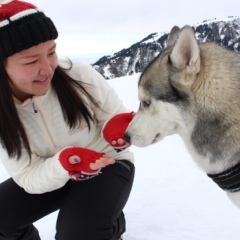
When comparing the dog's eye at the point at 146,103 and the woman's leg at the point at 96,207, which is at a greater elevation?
the dog's eye at the point at 146,103

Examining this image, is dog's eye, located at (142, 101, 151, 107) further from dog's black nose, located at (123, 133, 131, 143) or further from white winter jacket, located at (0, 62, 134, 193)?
white winter jacket, located at (0, 62, 134, 193)

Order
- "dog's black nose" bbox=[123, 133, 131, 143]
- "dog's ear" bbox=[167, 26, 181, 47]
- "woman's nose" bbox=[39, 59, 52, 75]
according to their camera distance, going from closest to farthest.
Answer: "woman's nose" bbox=[39, 59, 52, 75], "dog's black nose" bbox=[123, 133, 131, 143], "dog's ear" bbox=[167, 26, 181, 47]

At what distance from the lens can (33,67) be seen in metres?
1.68

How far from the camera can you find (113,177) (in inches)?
78.0

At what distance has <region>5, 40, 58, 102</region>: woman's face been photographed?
5.46 ft

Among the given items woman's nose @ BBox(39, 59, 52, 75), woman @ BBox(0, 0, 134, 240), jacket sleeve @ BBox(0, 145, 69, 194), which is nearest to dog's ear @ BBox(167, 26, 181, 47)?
woman @ BBox(0, 0, 134, 240)

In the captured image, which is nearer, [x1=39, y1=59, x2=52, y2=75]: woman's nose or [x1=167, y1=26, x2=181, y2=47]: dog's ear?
[x1=39, y1=59, x2=52, y2=75]: woman's nose

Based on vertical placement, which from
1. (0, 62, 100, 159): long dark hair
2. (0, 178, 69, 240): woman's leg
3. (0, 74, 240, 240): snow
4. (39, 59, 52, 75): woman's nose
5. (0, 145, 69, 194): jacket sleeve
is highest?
(39, 59, 52, 75): woman's nose

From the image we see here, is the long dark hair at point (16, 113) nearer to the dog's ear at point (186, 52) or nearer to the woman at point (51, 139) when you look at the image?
the woman at point (51, 139)

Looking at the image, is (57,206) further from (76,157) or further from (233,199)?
(233,199)

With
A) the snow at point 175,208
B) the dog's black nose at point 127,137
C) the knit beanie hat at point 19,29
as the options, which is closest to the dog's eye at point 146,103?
the dog's black nose at point 127,137

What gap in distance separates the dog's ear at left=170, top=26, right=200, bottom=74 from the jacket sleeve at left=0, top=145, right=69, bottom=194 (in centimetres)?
78

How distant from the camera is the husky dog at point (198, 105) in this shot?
5.20ft

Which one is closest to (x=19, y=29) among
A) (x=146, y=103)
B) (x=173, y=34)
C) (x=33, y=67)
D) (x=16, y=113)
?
(x=33, y=67)
